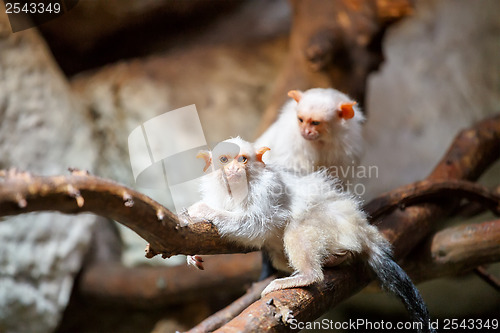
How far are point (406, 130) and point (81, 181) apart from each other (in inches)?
175

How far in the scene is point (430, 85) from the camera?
525cm

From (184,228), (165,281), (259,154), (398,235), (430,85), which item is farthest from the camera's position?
(430,85)

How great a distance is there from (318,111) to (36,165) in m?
2.10

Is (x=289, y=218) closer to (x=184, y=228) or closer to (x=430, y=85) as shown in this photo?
(x=184, y=228)

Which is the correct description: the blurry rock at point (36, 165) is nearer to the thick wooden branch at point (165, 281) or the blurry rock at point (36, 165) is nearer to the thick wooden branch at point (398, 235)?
the thick wooden branch at point (165, 281)

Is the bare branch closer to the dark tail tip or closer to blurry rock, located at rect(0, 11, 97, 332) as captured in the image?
the dark tail tip

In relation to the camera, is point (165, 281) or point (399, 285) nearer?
point (399, 285)

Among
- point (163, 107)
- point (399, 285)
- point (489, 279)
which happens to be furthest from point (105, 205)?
point (489, 279)

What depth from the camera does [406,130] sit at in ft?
17.1

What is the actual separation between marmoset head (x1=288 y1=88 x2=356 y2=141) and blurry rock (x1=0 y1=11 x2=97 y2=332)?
183 cm

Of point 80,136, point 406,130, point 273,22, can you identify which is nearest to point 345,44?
point 273,22

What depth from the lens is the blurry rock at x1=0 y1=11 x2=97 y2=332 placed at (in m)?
3.23

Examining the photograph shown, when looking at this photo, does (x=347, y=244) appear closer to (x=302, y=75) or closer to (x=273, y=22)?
(x=302, y=75)

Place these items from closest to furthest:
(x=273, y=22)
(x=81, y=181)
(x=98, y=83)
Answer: (x=81, y=181), (x=98, y=83), (x=273, y=22)
